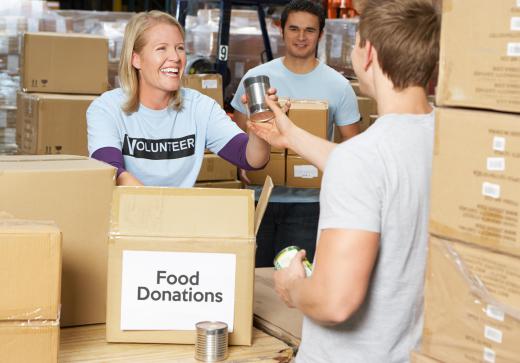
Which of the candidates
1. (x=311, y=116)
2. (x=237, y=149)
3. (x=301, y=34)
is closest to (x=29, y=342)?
(x=237, y=149)

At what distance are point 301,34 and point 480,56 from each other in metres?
2.68

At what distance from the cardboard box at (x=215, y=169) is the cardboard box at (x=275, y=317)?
109 inches

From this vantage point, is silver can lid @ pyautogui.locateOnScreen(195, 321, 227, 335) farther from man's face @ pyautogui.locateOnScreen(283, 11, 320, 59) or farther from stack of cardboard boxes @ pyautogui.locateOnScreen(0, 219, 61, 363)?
man's face @ pyautogui.locateOnScreen(283, 11, 320, 59)

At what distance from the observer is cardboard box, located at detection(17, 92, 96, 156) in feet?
15.5

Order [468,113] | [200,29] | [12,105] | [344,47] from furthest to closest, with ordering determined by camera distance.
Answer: [200,29], [344,47], [12,105], [468,113]

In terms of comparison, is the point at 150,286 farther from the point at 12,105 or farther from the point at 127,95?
the point at 12,105

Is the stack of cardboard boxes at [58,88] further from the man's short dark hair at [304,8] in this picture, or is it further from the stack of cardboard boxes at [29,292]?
the stack of cardboard boxes at [29,292]

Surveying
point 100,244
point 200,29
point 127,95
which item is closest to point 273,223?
point 127,95

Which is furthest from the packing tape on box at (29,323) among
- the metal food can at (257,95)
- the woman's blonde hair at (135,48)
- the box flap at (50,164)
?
the woman's blonde hair at (135,48)

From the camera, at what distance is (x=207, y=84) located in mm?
5316

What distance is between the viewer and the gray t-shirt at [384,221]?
162 cm

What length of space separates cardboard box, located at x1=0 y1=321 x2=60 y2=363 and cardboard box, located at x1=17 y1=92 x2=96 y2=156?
290 centimetres

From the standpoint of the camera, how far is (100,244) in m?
2.22

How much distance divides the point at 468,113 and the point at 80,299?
Result: 1.10 metres
